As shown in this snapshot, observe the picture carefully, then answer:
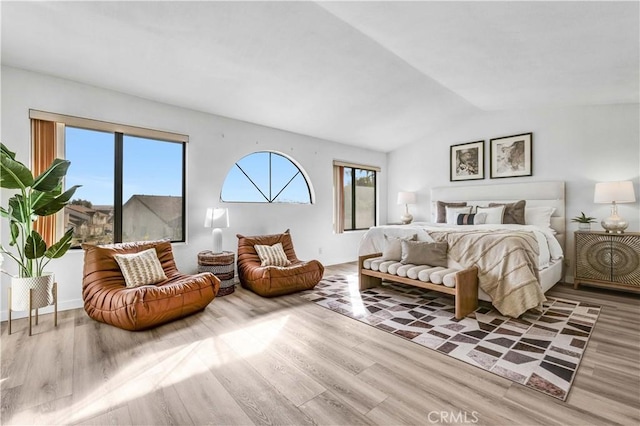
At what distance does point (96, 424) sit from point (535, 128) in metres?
6.28

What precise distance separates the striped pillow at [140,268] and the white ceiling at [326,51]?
1.94 metres

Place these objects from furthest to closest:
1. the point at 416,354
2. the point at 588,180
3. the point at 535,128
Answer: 1. the point at 535,128
2. the point at 588,180
3. the point at 416,354

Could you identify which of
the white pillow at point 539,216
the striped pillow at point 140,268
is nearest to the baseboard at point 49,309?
the striped pillow at point 140,268

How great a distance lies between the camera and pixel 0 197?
2873 millimetres

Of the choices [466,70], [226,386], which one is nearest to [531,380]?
[226,386]

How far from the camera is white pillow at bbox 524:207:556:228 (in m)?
4.44

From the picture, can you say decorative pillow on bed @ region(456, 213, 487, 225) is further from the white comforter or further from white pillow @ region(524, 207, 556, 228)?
white pillow @ region(524, 207, 556, 228)

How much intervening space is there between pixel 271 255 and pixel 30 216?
248 centimetres

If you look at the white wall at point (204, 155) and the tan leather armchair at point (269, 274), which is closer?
the white wall at point (204, 155)

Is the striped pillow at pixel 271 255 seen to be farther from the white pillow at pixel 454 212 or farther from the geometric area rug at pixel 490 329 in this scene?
the white pillow at pixel 454 212

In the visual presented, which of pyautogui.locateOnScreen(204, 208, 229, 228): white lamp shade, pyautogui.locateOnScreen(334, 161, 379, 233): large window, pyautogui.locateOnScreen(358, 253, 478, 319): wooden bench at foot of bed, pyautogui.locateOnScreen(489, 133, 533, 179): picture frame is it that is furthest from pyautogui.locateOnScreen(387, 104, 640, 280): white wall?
pyautogui.locateOnScreen(204, 208, 229, 228): white lamp shade

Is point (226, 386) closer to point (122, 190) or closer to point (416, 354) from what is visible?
point (416, 354)

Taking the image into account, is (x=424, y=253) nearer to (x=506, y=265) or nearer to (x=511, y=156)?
(x=506, y=265)

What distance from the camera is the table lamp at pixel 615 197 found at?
3.76 m
